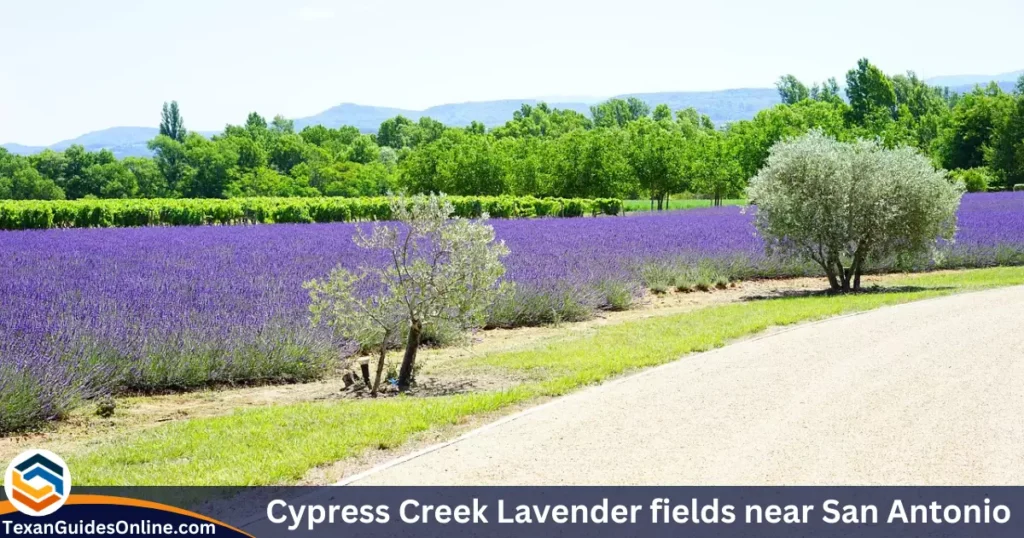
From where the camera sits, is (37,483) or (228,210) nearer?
(37,483)

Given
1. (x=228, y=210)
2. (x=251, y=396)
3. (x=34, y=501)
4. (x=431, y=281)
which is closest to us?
(x=34, y=501)

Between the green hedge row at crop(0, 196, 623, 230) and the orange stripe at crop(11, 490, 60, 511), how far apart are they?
30442 mm

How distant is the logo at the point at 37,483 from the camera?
5285 mm

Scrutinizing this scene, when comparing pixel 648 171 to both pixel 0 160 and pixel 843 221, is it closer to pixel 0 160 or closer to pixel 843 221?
pixel 843 221

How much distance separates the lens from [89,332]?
8398 mm

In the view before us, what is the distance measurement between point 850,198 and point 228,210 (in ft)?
90.8

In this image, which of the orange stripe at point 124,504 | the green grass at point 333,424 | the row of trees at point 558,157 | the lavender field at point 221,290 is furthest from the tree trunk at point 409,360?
the row of trees at point 558,157

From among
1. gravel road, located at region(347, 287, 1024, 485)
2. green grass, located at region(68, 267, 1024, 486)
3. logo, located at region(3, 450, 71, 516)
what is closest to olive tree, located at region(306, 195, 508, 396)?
green grass, located at region(68, 267, 1024, 486)

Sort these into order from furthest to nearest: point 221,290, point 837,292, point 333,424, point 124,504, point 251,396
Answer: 1. point 837,292
2. point 221,290
3. point 251,396
4. point 333,424
5. point 124,504

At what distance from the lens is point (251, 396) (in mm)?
8578

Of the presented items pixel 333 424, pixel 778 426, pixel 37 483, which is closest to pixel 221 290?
pixel 333 424

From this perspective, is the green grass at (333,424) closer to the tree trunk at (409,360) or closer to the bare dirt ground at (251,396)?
the bare dirt ground at (251,396)

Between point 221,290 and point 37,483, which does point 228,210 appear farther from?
point 37,483

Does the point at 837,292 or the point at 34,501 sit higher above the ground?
the point at 34,501
